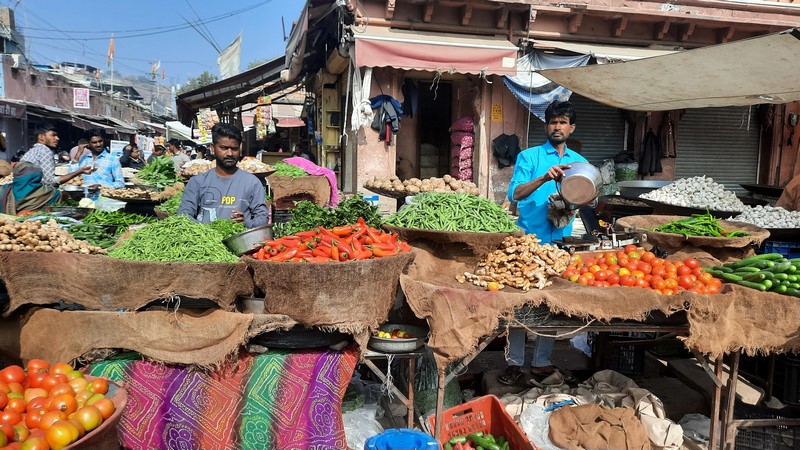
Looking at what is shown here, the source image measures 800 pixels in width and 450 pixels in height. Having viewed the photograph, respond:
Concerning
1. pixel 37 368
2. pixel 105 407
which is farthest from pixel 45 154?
pixel 105 407

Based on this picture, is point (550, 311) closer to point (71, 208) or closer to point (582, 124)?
point (71, 208)

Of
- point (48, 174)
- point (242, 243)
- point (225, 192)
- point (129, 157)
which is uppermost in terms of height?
point (129, 157)

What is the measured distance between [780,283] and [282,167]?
6412 mm

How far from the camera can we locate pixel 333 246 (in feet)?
10.2

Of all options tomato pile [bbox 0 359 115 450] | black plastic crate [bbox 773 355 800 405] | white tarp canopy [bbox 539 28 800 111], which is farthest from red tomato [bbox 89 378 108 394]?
white tarp canopy [bbox 539 28 800 111]

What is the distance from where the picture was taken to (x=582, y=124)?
33.8ft

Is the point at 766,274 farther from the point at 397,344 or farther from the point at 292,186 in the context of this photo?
the point at 292,186

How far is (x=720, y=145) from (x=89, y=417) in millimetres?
12183

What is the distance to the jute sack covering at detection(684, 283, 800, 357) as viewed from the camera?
10.1ft

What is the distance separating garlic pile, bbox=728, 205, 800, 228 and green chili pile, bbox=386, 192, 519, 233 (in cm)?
314

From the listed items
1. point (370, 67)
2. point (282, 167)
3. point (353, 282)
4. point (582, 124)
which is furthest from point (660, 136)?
point (353, 282)

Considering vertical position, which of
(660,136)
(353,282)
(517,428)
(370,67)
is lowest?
(517,428)

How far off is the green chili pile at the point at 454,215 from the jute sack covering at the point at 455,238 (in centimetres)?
6

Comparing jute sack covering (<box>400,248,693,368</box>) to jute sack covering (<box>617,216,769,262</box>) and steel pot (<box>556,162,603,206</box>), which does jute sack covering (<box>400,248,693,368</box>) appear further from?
jute sack covering (<box>617,216,769,262</box>)
